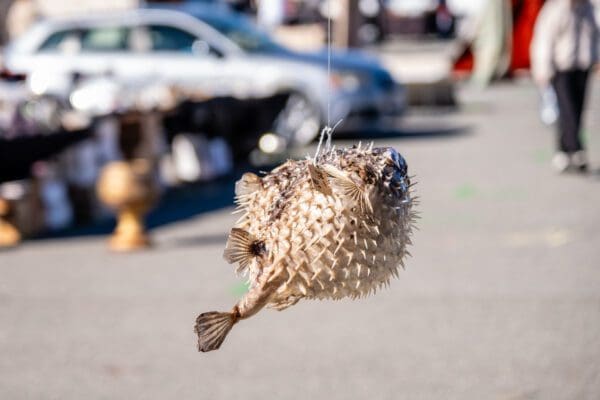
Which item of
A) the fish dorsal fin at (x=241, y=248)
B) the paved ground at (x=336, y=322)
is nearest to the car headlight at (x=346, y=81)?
the paved ground at (x=336, y=322)

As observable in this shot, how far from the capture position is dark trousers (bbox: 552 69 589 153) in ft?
41.2

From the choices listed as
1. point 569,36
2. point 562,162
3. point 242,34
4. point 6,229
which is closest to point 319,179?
point 6,229

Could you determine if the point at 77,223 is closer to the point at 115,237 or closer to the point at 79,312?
the point at 115,237

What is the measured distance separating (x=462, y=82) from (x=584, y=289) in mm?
Result: 21117

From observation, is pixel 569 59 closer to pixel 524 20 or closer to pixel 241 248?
pixel 241 248

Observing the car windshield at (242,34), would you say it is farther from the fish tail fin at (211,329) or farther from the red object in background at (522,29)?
the fish tail fin at (211,329)

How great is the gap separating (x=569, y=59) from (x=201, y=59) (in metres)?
5.56

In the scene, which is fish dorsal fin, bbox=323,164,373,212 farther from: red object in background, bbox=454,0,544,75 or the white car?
red object in background, bbox=454,0,544,75

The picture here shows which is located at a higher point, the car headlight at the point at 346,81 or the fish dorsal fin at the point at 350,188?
the fish dorsal fin at the point at 350,188

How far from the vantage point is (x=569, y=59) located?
40.5 ft

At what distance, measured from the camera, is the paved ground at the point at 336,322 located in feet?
19.7

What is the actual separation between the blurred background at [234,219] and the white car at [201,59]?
3 cm

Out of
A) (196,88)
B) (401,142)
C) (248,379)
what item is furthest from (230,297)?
(401,142)

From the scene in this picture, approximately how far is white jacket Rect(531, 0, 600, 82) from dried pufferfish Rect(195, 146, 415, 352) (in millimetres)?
10259
